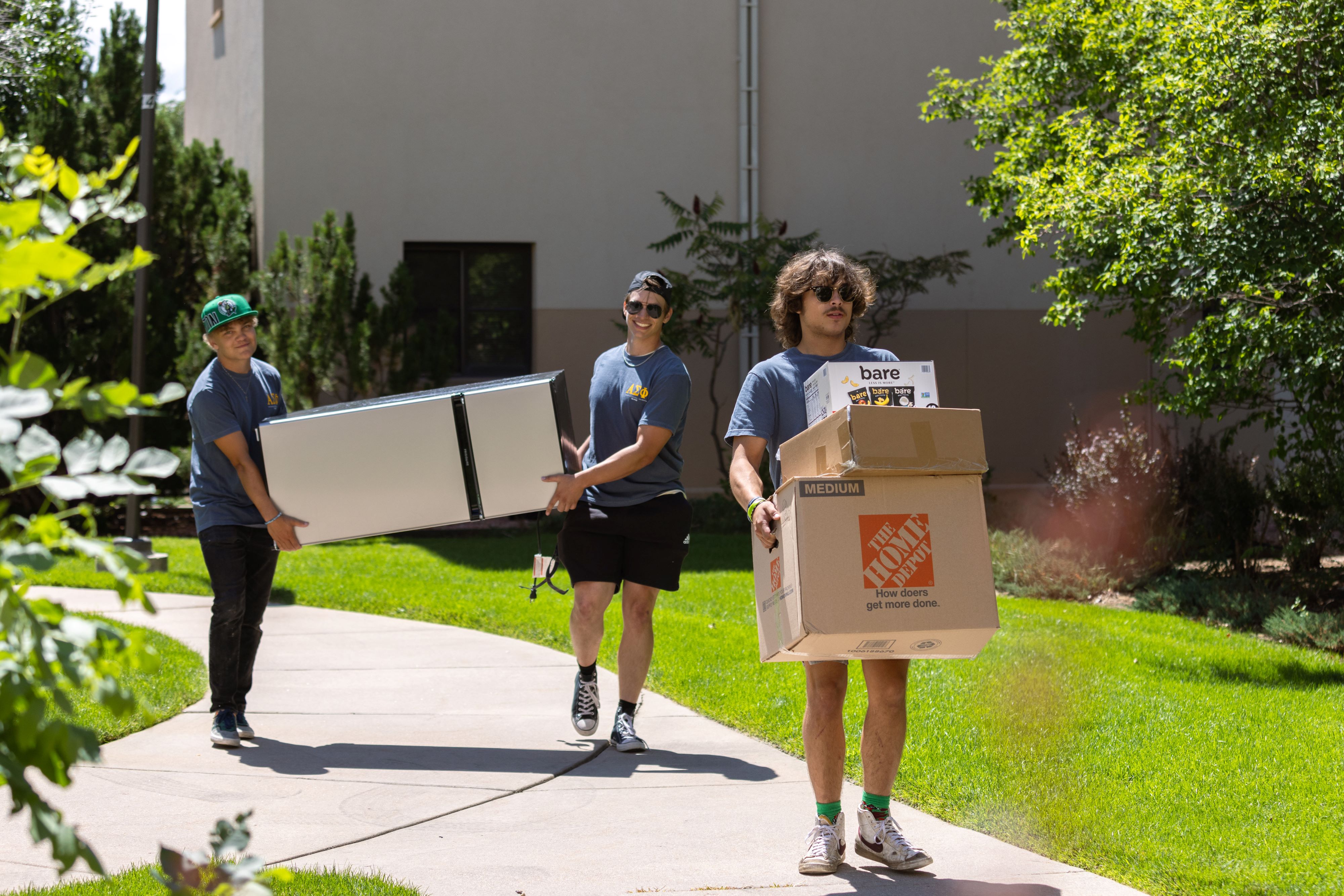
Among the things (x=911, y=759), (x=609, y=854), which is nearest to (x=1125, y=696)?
(x=911, y=759)

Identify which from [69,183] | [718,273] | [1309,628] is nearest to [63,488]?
[69,183]

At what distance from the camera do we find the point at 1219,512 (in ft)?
35.3

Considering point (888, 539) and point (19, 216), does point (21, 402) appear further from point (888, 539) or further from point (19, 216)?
point (888, 539)

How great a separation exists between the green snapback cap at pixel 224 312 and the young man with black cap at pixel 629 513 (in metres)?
1.55

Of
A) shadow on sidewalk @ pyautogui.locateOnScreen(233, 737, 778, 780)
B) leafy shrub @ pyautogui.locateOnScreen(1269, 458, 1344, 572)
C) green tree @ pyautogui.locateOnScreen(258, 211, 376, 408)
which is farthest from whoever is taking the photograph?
green tree @ pyautogui.locateOnScreen(258, 211, 376, 408)

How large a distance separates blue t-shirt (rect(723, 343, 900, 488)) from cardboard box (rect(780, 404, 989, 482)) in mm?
415

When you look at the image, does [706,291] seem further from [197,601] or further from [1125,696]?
[1125,696]

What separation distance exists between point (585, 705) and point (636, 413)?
4.50 ft

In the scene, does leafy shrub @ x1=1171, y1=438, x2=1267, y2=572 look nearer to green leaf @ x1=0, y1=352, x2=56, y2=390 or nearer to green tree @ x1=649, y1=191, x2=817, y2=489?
green tree @ x1=649, y1=191, x2=817, y2=489

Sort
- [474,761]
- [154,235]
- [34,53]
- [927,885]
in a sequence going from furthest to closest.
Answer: [154,235]
[34,53]
[474,761]
[927,885]

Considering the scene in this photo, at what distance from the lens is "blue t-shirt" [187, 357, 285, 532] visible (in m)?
5.41

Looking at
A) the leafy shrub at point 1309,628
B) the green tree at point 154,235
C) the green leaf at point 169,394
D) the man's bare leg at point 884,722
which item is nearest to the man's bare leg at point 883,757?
the man's bare leg at point 884,722

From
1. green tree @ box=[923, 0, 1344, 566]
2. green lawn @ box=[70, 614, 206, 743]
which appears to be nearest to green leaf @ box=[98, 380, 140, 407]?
green lawn @ box=[70, 614, 206, 743]

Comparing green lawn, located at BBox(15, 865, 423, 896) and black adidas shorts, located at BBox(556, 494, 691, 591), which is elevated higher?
black adidas shorts, located at BBox(556, 494, 691, 591)
